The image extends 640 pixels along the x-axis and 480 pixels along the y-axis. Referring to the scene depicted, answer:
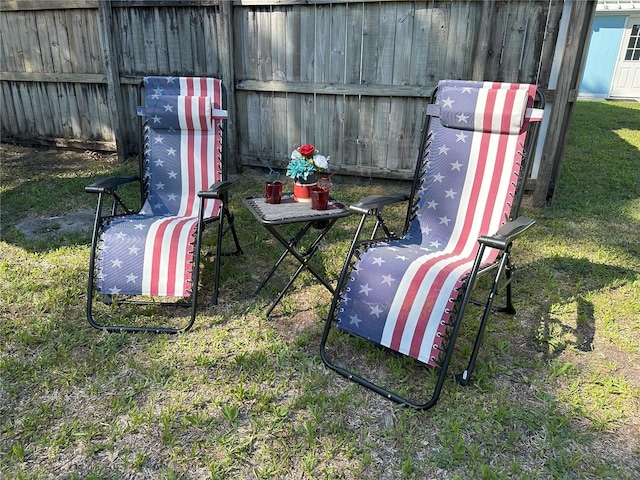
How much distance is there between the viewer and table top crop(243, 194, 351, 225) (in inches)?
104

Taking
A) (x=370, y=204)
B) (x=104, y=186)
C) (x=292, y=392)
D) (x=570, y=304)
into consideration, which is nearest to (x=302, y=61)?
(x=104, y=186)

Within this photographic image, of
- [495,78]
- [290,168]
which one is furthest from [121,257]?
[495,78]

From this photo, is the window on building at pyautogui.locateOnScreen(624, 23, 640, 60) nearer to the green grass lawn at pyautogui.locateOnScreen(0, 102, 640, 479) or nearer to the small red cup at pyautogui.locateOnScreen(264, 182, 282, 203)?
the green grass lawn at pyautogui.locateOnScreen(0, 102, 640, 479)

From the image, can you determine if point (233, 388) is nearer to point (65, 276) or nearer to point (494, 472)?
point (494, 472)

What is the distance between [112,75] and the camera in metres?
5.78

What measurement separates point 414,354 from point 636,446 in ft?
3.10

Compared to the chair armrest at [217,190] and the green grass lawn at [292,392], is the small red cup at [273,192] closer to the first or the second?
the chair armrest at [217,190]

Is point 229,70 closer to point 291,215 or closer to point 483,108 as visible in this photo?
point 291,215

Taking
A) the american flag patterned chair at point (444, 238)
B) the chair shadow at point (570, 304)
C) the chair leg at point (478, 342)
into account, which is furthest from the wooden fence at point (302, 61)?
the chair leg at point (478, 342)

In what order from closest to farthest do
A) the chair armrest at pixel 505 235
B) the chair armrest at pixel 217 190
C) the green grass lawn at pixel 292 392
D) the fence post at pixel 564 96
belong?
the green grass lawn at pixel 292 392
the chair armrest at pixel 505 235
the chair armrest at pixel 217 190
the fence post at pixel 564 96

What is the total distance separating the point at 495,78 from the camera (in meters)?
4.42

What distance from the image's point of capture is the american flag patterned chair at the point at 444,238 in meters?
2.22

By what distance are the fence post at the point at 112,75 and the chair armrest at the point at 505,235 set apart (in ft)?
16.9

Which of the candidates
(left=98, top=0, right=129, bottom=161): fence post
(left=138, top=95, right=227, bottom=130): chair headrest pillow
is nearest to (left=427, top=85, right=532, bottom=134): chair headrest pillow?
(left=138, top=95, right=227, bottom=130): chair headrest pillow
